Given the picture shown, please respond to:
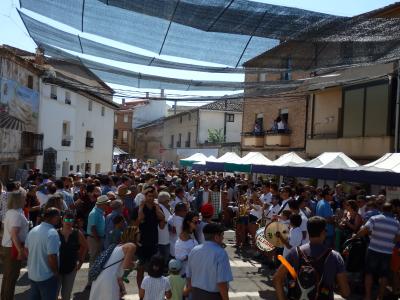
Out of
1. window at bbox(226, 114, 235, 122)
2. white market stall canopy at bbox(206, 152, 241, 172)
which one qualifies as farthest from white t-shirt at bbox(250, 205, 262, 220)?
window at bbox(226, 114, 235, 122)

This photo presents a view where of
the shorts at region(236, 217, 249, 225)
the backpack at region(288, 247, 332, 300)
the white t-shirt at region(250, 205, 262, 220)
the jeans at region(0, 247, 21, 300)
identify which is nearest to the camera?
the backpack at region(288, 247, 332, 300)

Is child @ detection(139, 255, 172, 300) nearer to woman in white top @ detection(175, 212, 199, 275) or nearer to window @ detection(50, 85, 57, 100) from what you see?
woman in white top @ detection(175, 212, 199, 275)

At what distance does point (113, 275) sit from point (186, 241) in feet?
4.53

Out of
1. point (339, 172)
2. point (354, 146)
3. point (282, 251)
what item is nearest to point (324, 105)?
point (354, 146)

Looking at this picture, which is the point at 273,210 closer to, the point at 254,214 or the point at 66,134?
the point at 254,214

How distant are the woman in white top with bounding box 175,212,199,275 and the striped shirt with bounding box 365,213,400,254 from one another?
10.0ft

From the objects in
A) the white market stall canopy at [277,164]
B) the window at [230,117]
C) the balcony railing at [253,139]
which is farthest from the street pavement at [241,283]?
the window at [230,117]

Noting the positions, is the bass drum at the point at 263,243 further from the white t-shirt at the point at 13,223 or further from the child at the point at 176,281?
the white t-shirt at the point at 13,223

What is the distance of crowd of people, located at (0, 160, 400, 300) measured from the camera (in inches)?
171

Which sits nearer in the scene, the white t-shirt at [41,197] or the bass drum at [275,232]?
the bass drum at [275,232]

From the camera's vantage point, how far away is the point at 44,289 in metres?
5.12

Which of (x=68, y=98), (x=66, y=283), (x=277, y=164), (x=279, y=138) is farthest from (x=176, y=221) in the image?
(x=279, y=138)

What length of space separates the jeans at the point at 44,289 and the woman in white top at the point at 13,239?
0.86 metres

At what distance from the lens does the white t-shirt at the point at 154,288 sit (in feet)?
16.6
